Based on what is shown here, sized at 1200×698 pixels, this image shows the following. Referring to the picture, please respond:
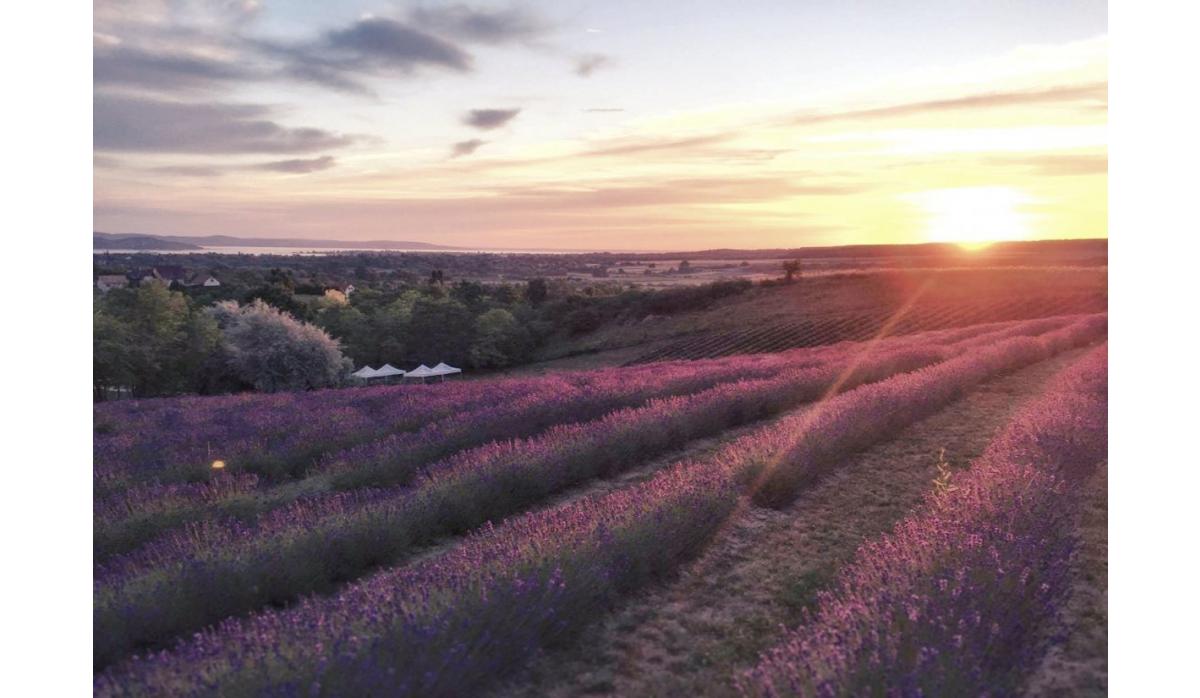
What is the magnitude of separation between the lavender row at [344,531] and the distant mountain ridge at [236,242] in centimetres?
213

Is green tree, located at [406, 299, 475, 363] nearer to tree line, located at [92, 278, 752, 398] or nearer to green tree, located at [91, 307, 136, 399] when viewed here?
tree line, located at [92, 278, 752, 398]

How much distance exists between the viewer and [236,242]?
722 centimetres

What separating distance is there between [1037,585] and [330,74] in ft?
17.8

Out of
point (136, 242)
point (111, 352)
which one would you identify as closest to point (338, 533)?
point (136, 242)

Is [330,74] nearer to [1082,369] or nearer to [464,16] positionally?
[464,16]

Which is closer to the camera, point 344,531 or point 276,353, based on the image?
point 344,531

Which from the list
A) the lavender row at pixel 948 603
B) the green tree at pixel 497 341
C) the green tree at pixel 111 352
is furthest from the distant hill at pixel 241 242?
the green tree at pixel 497 341

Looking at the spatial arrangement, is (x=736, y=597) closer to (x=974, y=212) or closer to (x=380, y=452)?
(x=380, y=452)

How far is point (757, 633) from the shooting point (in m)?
3.49

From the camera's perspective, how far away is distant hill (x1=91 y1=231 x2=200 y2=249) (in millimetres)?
5936

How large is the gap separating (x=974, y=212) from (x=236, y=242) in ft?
21.8

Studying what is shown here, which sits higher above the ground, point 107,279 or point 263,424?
point 107,279

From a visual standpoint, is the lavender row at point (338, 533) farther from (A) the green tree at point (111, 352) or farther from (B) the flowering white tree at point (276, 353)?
(B) the flowering white tree at point (276, 353)
